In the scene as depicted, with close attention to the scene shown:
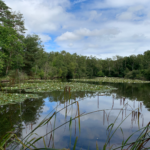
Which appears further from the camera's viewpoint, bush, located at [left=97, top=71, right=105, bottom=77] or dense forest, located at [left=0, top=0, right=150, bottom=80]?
bush, located at [left=97, top=71, right=105, bottom=77]

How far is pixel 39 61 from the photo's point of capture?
3506 cm

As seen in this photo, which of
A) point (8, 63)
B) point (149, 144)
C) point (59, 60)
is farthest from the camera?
point (59, 60)

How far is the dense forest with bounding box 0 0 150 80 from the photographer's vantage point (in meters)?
21.9

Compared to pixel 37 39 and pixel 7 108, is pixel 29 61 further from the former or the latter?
pixel 7 108

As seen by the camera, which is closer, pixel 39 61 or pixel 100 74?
pixel 39 61

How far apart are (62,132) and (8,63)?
20.5m

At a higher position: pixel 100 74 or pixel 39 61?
pixel 39 61

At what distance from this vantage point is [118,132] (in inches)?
172

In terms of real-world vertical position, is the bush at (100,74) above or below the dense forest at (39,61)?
below

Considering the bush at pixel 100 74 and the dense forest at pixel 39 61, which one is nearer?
the dense forest at pixel 39 61

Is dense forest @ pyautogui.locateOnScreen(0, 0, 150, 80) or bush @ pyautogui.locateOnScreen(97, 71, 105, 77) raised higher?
dense forest @ pyautogui.locateOnScreen(0, 0, 150, 80)

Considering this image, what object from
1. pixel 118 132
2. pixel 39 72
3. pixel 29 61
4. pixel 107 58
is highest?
pixel 107 58

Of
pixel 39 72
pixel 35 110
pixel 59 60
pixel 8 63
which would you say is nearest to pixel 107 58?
pixel 59 60

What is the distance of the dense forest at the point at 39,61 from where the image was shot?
21859 mm
